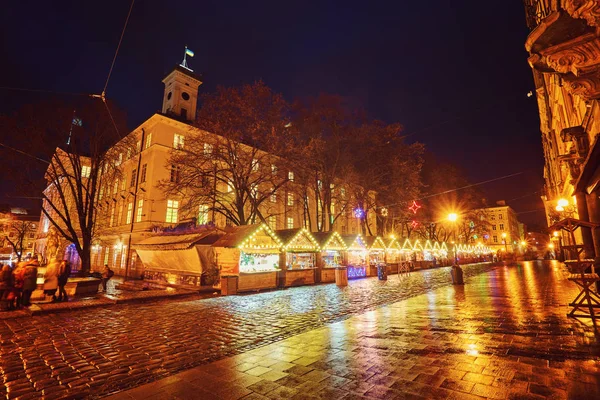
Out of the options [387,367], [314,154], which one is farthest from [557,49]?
[314,154]

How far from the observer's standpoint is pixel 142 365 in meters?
5.07

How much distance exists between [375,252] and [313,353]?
25460mm

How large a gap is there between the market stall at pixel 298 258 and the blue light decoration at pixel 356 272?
447 cm

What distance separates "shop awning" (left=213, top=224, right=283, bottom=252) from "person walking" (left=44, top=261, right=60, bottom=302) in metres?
6.99

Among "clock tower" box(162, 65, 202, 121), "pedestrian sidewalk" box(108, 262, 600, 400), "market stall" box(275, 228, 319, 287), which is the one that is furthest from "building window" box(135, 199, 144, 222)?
"pedestrian sidewalk" box(108, 262, 600, 400)

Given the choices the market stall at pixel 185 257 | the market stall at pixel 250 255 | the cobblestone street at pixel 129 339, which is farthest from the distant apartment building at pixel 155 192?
the cobblestone street at pixel 129 339

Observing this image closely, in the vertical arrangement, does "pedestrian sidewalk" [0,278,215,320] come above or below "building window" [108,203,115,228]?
below

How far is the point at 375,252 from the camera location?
97.2ft

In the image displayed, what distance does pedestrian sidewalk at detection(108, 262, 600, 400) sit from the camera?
366 cm

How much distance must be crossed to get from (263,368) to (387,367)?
6.19 feet

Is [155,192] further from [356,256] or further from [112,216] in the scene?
[356,256]

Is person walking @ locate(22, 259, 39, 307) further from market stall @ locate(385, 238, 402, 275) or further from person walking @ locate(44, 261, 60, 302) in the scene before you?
market stall @ locate(385, 238, 402, 275)

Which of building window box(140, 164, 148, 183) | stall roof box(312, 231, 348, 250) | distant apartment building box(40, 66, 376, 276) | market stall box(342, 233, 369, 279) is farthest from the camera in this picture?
building window box(140, 164, 148, 183)

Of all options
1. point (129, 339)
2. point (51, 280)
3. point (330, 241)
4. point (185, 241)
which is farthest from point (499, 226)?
point (129, 339)
